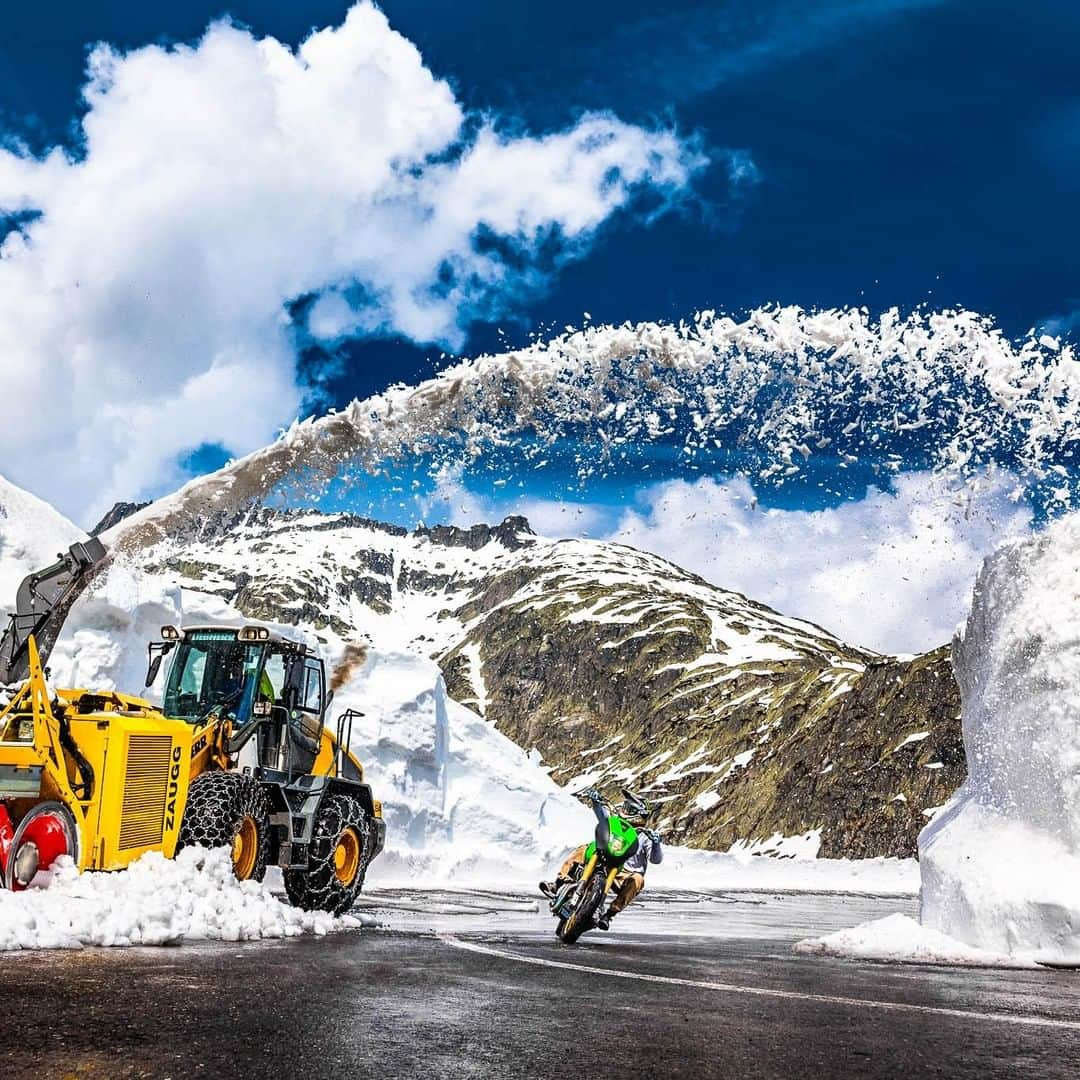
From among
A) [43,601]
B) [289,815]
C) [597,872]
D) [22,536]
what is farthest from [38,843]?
[22,536]

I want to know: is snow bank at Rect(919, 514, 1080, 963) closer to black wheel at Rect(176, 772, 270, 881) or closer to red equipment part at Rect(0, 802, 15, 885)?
black wheel at Rect(176, 772, 270, 881)

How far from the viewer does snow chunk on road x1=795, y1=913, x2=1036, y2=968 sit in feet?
40.0

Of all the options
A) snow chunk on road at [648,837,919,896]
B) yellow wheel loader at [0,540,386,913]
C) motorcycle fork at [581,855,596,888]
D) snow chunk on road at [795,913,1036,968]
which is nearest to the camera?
yellow wheel loader at [0,540,386,913]

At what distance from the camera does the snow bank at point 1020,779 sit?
40.5ft

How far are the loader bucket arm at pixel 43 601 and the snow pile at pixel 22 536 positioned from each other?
536 inches

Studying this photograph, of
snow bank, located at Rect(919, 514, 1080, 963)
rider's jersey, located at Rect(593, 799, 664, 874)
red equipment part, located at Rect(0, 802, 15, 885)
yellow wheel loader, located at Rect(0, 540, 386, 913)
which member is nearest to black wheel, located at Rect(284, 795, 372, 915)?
yellow wheel loader, located at Rect(0, 540, 386, 913)

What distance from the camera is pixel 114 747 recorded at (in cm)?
1110

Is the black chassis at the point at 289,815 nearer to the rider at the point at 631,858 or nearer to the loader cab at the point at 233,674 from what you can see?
the loader cab at the point at 233,674

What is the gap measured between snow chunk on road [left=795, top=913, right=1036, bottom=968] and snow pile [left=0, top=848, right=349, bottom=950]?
6.20 m

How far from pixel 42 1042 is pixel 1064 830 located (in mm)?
11233

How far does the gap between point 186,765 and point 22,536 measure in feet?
52.8

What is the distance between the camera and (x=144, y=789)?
11.6m

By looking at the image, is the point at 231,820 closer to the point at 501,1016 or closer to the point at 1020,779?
the point at 501,1016

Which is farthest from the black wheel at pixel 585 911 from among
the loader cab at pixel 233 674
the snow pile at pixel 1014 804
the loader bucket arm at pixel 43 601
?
the loader bucket arm at pixel 43 601
